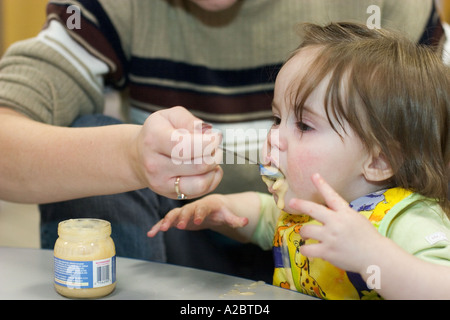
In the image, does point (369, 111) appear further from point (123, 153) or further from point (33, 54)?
point (33, 54)

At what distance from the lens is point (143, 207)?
1298 mm

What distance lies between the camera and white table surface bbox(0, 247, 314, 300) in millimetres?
860

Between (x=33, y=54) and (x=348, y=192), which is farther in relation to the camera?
(x=33, y=54)

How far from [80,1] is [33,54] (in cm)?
20

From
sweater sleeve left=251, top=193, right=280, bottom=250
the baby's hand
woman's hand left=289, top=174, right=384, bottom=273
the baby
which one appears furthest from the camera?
sweater sleeve left=251, top=193, right=280, bottom=250

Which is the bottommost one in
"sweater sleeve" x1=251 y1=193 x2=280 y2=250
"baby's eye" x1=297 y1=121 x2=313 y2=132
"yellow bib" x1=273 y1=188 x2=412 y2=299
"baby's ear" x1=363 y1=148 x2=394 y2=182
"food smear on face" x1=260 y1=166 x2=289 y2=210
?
"sweater sleeve" x1=251 y1=193 x2=280 y2=250

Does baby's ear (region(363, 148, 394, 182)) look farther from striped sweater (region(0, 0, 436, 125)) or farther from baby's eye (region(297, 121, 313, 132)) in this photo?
striped sweater (region(0, 0, 436, 125))

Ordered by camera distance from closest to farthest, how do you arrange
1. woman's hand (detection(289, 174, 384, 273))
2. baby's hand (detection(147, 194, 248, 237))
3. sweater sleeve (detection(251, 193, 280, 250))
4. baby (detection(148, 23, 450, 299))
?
woman's hand (detection(289, 174, 384, 273)) < baby (detection(148, 23, 450, 299)) < baby's hand (detection(147, 194, 248, 237)) < sweater sleeve (detection(251, 193, 280, 250))

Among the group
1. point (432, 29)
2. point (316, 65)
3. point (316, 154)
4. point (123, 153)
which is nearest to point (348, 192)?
point (316, 154)

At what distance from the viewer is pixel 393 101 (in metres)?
0.97

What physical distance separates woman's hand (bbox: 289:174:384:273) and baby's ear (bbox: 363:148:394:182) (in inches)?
10.0

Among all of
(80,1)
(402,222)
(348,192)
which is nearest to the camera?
(402,222)

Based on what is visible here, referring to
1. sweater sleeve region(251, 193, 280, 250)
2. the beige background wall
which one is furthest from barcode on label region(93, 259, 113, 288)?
the beige background wall

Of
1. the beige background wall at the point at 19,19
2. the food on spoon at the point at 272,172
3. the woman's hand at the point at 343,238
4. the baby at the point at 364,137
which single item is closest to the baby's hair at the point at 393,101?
the baby at the point at 364,137
